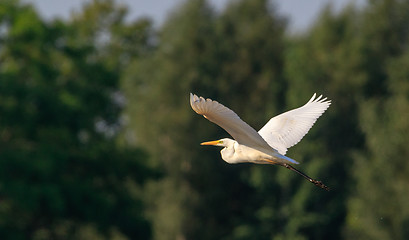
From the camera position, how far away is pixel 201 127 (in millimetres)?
32656

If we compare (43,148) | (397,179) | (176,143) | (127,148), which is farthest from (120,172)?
(397,179)

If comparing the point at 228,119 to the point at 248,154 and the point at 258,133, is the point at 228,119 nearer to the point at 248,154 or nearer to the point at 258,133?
the point at 258,133

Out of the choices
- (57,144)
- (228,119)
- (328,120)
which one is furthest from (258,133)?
(328,120)

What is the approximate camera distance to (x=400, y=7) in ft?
120

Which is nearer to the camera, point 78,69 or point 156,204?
point 78,69

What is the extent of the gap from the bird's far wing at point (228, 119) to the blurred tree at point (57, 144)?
42.5 ft

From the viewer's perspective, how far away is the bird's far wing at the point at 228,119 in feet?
34.0

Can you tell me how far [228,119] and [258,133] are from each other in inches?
36.0

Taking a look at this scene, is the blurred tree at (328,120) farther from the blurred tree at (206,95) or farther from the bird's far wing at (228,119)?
the bird's far wing at (228,119)

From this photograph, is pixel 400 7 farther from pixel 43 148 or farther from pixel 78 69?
pixel 43 148

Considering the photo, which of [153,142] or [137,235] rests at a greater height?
[153,142]

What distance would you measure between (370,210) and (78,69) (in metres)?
9.63

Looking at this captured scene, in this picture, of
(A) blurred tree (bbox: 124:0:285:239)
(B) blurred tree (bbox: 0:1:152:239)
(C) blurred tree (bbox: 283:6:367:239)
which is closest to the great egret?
(B) blurred tree (bbox: 0:1:152:239)

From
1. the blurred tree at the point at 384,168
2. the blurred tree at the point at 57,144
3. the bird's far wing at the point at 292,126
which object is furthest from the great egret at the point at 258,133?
the blurred tree at the point at 384,168
